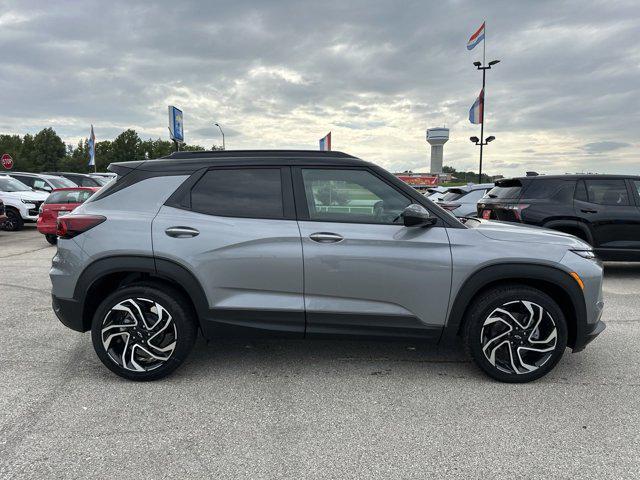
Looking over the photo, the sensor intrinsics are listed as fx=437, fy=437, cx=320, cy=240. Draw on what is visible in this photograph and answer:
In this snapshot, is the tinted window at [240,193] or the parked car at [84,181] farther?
the parked car at [84,181]

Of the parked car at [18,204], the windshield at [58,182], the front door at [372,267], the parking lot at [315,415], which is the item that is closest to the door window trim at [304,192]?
the front door at [372,267]

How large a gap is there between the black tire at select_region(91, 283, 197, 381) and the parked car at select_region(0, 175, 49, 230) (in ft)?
40.9

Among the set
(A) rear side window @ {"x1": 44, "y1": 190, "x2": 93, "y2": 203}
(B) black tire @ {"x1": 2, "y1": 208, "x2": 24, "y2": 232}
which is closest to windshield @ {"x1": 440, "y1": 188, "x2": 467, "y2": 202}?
(A) rear side window @ {"x1": 44, "y1": 190, "x2": 93, "y2": 203}

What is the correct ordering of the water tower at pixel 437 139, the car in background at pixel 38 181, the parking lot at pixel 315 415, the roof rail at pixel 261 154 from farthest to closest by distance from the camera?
the water tower at pixel 437 139
the car in background at pixel 38 181
the roof rail at pixel 261 154
the parking lot at pixel 315 415

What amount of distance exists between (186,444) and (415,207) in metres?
2.17

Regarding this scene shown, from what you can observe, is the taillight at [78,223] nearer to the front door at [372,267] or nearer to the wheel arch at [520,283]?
the front door at [372,267]

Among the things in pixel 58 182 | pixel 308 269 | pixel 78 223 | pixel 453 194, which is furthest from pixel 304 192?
pixel 58 182

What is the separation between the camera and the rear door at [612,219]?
7129mm

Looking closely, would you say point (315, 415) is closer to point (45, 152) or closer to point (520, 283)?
point (520, 283)

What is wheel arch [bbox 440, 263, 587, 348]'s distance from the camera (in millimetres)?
3250

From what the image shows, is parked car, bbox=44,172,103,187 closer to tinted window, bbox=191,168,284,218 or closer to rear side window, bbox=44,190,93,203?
rear side window, bbox=44,190,93,203

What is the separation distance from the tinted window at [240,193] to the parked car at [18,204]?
41.9 ft

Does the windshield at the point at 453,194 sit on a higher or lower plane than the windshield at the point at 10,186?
lower

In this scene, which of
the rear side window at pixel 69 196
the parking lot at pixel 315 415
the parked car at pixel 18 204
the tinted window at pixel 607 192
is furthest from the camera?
the parked car at pixel 18 204
